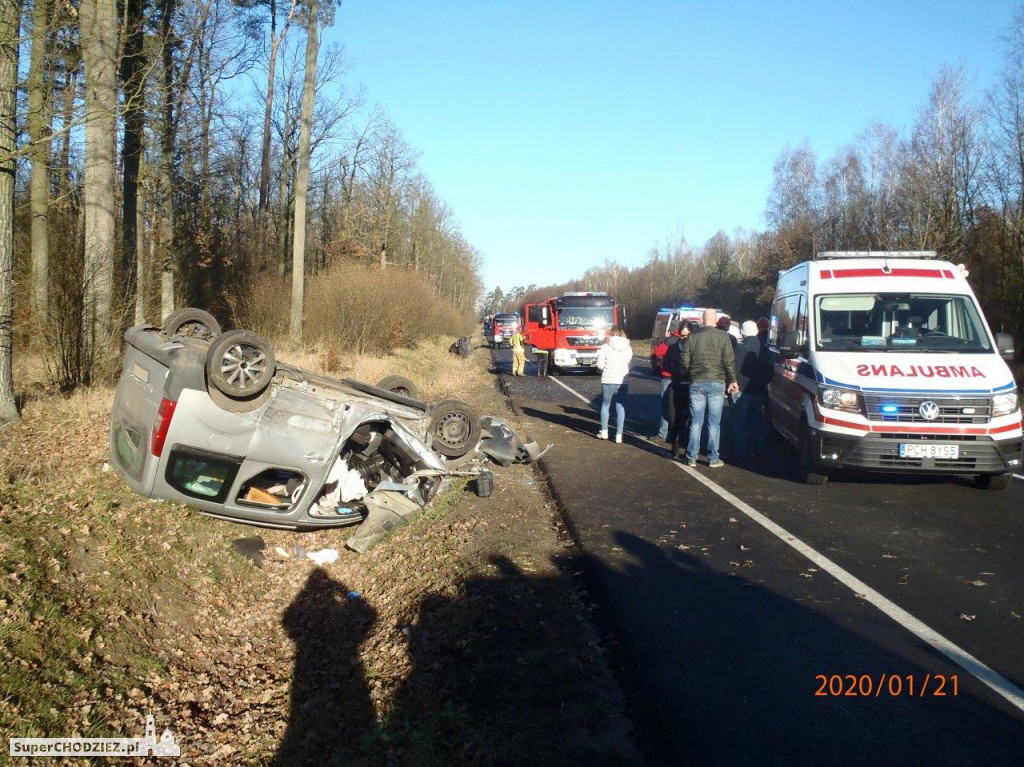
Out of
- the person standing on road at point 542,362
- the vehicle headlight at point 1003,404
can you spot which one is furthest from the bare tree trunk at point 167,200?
the vehicle headlight at point 1003,404

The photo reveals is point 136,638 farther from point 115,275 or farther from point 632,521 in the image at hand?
point 115,275

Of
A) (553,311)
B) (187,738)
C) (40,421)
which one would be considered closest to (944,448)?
(187,738)

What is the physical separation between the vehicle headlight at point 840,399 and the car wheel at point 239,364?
18.6 feet

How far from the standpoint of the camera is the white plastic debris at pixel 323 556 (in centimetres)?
658

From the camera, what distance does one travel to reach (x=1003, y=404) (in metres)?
7.63

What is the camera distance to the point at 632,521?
283 inches

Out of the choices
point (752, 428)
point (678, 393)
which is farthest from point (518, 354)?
point (678, 393)

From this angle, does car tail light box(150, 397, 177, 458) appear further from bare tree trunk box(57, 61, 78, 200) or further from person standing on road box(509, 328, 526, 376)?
person standing on road box(509, 328, 526, 376)

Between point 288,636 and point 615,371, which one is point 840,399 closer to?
point 615,371

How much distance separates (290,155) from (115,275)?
66.1ft

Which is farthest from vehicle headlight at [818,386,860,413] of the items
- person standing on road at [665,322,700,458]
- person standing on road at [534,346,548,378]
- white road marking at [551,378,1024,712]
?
person standing on road at [534,346,548,378]

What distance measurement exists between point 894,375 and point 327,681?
6439 millimetres
